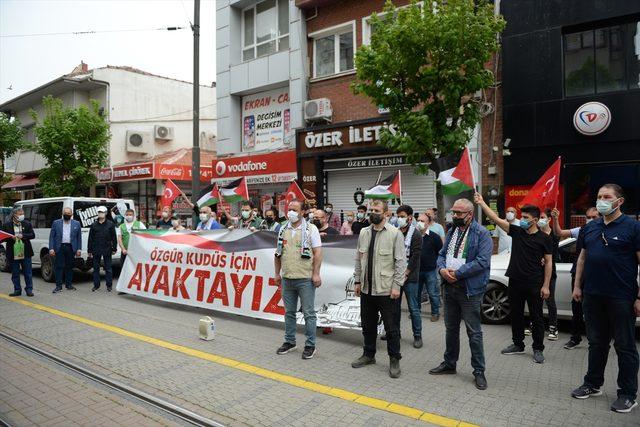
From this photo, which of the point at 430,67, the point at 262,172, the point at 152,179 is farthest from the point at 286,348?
the point at 152,179

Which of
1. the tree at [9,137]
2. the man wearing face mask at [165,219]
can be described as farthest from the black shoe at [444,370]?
the tree at [9,137]

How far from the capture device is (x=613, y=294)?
4.43 metres

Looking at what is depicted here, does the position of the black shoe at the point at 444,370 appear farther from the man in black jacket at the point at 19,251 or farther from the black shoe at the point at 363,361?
the man in black jacket at the point at 19,251

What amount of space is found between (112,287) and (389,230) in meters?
8.31

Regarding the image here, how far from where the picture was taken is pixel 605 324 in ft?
15.1

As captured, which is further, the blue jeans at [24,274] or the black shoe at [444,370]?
the blue jeans at [24,274]

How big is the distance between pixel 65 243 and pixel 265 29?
447 inches

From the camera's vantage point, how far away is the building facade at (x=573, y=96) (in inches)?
Answer: 448

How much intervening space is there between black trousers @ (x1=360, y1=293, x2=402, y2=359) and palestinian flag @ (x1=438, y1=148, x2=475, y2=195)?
88.1 inches

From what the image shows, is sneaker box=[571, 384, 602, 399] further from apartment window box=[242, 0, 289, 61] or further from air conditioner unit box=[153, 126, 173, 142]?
air conditioner unit box=[153, 126, 173, 142]

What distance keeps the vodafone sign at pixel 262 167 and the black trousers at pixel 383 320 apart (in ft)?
38.5

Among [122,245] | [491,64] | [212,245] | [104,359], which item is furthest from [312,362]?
[491,64]

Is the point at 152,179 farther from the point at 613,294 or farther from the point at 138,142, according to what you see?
the point at 613,294

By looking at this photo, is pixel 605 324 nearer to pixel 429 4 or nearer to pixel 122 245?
pixel 429 4
